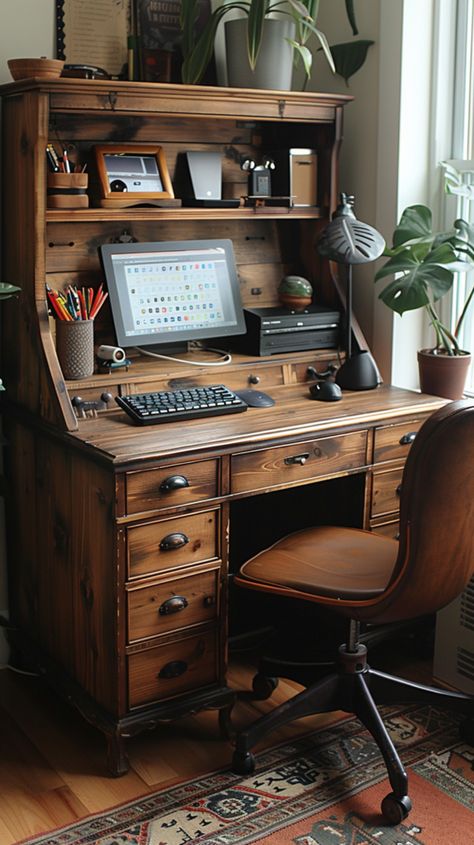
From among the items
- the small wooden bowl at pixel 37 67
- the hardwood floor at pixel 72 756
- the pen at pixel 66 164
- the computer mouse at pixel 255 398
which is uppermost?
the small wooden bowl at pixel 37 67

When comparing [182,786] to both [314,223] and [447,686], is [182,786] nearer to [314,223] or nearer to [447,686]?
[447,686]

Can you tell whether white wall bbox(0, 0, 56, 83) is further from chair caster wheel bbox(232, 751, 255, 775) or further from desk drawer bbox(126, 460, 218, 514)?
chair caster wheel bbox(232, 751, 255, 775)

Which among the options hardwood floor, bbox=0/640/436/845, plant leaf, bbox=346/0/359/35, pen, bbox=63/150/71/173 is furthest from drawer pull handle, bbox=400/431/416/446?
plant leaf, bbox=346/0/359/35

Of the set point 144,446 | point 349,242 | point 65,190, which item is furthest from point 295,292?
point 144,446

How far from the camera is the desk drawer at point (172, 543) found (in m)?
2.27

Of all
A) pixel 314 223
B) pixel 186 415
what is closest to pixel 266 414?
pixel 186 415

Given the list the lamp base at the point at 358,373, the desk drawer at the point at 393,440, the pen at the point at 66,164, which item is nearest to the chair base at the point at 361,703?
the desk drawer at the point at 393,440

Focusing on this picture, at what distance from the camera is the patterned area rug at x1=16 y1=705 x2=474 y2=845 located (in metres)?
2.16

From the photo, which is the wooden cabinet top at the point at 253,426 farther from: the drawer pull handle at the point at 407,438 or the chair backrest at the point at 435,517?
the chair backrest at the point at 435,517

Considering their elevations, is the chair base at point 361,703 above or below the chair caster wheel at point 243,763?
above

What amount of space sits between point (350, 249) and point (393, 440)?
53 centimetres

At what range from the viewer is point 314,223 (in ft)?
9.95

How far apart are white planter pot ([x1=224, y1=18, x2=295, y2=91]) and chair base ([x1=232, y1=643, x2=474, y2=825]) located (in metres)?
1.56

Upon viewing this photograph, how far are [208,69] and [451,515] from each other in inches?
60.4
